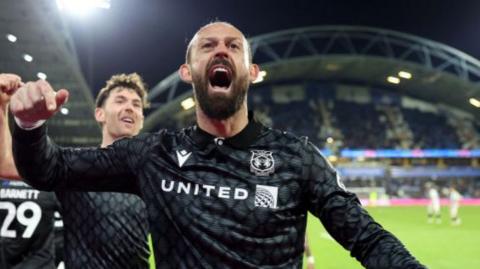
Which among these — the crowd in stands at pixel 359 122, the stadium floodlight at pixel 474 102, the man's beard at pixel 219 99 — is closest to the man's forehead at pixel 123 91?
the man's beard at pixel 219 99

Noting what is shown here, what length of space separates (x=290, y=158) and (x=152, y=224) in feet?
2.09

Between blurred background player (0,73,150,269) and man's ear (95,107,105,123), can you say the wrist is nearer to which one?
blurred background player (0,73,150,269)

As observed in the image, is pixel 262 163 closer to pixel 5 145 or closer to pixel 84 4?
pixel 5 145

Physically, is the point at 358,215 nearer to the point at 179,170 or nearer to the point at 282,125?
the point at 179,170

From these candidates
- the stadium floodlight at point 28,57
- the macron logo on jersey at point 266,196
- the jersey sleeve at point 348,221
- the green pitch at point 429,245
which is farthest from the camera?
the stadium floodlight at point 28,57

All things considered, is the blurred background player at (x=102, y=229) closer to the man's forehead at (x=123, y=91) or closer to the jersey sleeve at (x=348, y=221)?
the man's forehead at (x=123, y=91)

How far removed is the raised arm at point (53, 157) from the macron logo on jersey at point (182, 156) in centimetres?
20

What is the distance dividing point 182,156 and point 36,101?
0.64 metres

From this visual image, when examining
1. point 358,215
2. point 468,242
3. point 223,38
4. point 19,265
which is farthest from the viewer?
point 468,242

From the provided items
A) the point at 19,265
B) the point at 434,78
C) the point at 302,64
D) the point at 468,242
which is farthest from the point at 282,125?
the point at 19,265

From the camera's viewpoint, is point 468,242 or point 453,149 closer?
point 468,242

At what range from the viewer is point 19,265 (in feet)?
14.6

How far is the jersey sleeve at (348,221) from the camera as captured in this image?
1.90m

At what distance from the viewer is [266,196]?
2.14m
